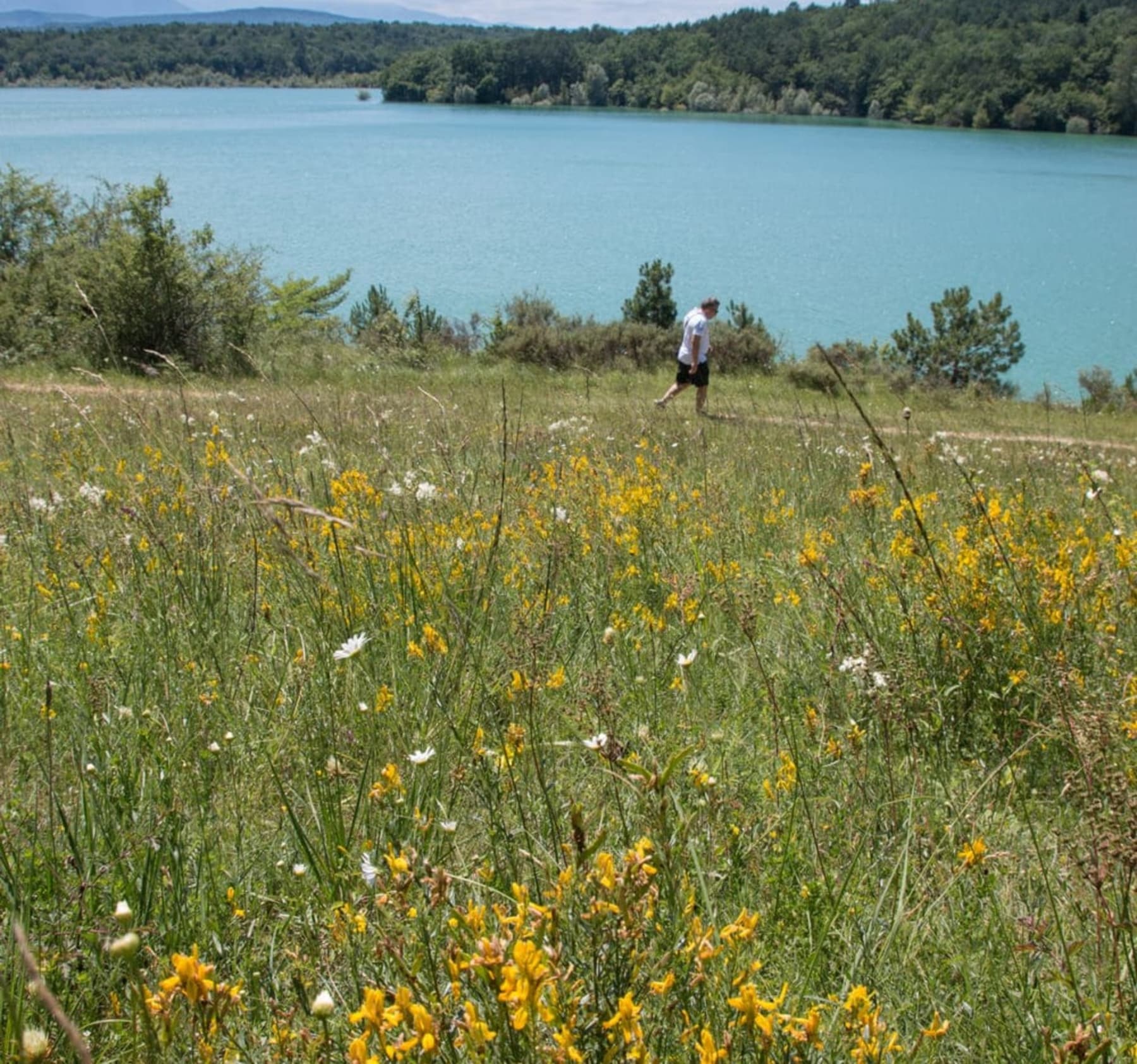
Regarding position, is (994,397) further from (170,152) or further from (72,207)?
(170,152)

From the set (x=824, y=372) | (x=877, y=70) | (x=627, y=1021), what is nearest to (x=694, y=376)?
(x=824, y=372)

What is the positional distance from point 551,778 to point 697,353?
12.8 meters

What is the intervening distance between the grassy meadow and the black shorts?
9.89 meters

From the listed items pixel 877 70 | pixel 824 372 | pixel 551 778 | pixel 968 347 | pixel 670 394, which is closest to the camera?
pixel 551 778

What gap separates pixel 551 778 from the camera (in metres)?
2.70

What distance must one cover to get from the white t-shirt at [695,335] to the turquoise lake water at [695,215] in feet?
55.3

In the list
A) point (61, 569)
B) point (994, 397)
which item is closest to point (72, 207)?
point (994, 397)

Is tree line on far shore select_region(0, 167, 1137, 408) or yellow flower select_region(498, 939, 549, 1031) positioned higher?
yellow flower select_region(498, 939, 549, 1031)

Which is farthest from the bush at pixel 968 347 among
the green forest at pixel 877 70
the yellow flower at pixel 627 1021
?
the green forest at pixel 877 70

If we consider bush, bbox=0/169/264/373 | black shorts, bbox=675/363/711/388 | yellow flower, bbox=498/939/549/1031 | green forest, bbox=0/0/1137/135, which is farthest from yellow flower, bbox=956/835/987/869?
green forest, bbox=0/0/1137/135

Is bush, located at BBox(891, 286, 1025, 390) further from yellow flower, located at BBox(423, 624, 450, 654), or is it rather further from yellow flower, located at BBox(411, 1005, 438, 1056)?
yellow flower, located at BBox(411, 1005, 438, 1056)

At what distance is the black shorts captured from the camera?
49.0 ft

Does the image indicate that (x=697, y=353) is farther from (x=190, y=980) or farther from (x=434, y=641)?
(x=190, y=980)

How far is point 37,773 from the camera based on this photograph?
Result: 105 inches
